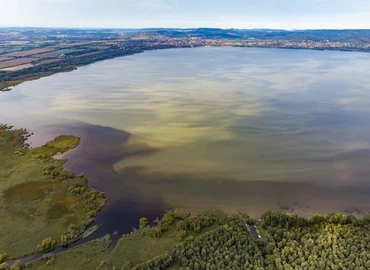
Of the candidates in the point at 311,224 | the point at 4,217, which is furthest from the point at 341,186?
the point at 4,217

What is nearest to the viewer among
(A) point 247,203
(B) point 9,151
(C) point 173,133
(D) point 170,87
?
(A) point 247,203

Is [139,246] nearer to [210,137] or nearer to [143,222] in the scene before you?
[143,222]

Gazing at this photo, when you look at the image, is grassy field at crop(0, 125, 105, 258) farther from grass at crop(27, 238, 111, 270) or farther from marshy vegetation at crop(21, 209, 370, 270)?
marshy vegetation at crop(21, 209, 370, 270)

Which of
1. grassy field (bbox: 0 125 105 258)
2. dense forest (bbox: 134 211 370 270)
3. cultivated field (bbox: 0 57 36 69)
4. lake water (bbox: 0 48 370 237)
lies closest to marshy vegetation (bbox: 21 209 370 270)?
dense forest (bbox: 134 211 370 270)

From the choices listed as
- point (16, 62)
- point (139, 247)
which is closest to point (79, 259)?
point (139, 247)

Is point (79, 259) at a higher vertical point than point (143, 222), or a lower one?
lower

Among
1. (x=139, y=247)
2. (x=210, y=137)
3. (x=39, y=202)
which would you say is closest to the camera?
(x=139, y=247)

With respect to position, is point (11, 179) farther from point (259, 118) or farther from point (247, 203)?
point (259, 118)
